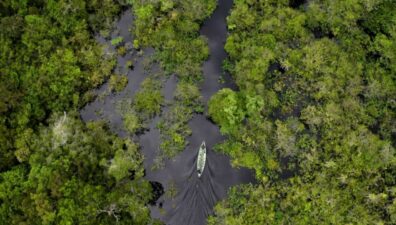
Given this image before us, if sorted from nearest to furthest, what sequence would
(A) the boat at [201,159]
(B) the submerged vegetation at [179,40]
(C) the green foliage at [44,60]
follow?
1. (C) the green foliage at [44,60]
2. (A) the boat at [201,159]
3. (B) the submerged vegetation at [179,40]

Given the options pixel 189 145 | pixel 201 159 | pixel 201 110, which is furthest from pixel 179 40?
pixel 201 159

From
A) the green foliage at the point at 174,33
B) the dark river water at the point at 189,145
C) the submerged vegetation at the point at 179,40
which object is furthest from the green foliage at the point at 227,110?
the green foliage at the point at 174,33

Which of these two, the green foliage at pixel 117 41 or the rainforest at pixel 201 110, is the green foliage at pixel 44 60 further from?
the green foliage at pixel 117 41

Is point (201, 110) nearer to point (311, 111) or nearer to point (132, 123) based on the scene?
point (132, 123)

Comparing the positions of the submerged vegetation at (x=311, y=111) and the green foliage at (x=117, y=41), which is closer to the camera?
the submerged vegetation at (x=311, y=111)

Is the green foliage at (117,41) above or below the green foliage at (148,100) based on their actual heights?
above

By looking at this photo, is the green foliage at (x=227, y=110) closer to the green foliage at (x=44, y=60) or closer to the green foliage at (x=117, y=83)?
the green foliage at (x=117, y=83)

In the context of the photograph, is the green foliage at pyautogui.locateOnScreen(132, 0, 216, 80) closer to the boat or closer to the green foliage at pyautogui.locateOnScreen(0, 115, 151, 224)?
the boat

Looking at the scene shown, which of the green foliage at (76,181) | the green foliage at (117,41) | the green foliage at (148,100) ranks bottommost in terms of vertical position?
the green foliage at (76,181)

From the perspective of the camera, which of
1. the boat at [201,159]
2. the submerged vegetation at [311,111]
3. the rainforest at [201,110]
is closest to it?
the rainforest at [201,110]
